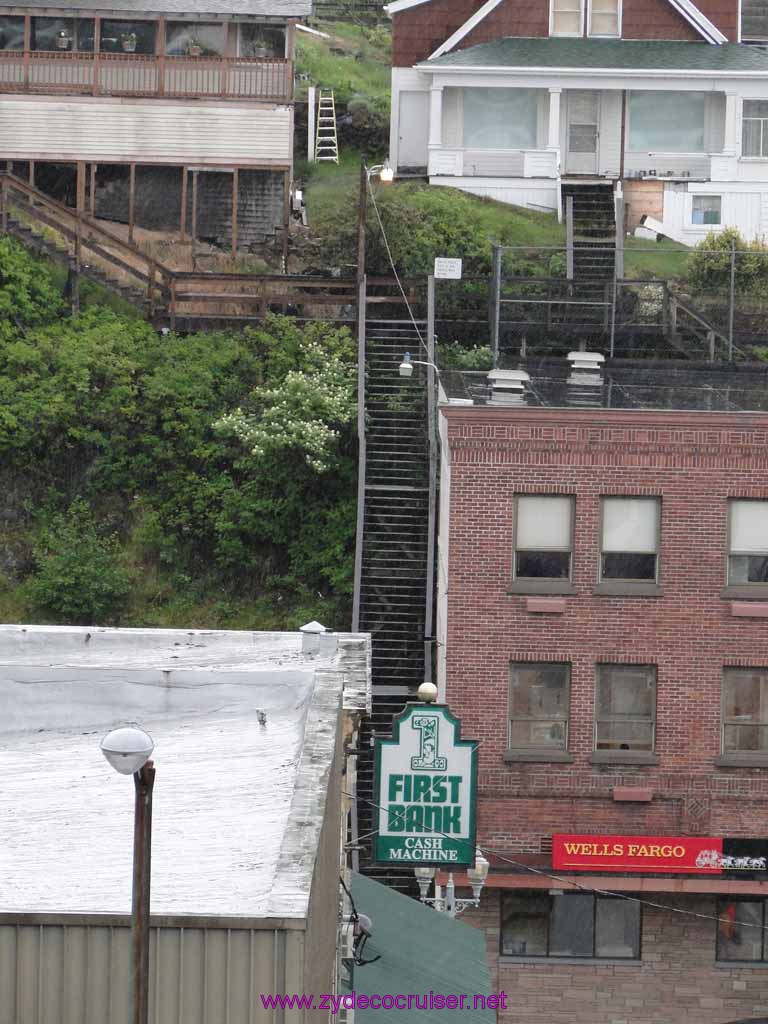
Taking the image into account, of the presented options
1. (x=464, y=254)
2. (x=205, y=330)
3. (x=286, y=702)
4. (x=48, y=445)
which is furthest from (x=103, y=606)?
(x=286, y=702)

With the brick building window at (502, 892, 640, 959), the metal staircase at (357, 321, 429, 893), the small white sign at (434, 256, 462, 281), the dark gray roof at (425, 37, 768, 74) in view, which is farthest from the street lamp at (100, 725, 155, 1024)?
the dark gray roof at (425, 37, 768, 74)

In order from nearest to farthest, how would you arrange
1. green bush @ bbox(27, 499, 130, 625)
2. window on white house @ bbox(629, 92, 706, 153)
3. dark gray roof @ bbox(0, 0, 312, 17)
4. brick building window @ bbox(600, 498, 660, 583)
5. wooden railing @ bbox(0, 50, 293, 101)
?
1. brick building window @ bbox(600, 498, 660, 583)
2. green bush @ bbox(27, 499, 130, 625)
3. wooden railing @ bbox(0, 50, 293, 101)
4. dark gray roof @ bbox(0, 0, 312, 17)
5. window on white house @ bbox(629, 92, 706, 153)

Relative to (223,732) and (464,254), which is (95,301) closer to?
(464,254)

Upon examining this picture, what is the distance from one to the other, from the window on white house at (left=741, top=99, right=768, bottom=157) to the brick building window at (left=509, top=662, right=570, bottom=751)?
26.2 m

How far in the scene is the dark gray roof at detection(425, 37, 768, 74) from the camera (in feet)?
180

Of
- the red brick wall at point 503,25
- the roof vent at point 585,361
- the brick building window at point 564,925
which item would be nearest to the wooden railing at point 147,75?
the red brick wall at point 503,25

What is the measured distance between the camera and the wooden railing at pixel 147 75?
51344mm

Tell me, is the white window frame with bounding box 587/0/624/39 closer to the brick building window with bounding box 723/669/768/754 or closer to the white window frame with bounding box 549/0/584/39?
the white window frame with bounding box 549/0/584/39

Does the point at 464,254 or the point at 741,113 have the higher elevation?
the point at 741,113

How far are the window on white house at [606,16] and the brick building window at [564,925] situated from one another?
31.7 m

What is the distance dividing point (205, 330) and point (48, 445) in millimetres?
5359

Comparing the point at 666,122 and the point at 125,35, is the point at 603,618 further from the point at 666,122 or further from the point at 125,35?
the point at 666,122

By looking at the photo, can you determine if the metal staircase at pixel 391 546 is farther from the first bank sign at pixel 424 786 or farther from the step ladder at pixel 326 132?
the step ladder at pixel 326 132

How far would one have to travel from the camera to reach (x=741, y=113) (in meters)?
55.2
